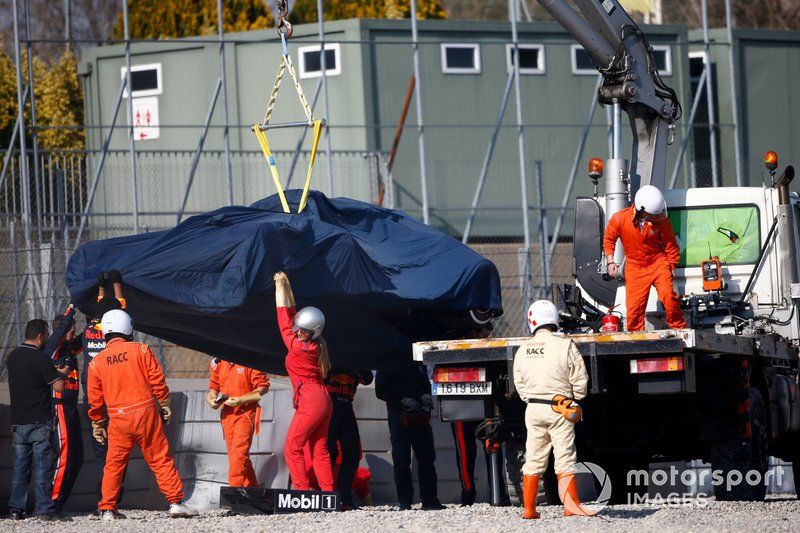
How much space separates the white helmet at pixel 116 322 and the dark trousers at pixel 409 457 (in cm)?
250

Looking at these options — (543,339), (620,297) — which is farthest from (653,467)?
(543,339)

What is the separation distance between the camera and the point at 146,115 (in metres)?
25.1

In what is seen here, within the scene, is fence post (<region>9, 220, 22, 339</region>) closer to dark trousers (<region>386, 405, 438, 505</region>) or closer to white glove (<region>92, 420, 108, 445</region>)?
white glove (<region>92, 420, 108, 445</region>)

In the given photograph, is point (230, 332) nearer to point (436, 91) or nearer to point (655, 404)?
point (655, 404)

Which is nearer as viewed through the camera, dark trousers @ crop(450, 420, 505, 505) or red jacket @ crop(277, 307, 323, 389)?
red jacket @ crop(277, 307, 323, 389)

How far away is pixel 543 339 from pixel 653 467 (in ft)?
17.1

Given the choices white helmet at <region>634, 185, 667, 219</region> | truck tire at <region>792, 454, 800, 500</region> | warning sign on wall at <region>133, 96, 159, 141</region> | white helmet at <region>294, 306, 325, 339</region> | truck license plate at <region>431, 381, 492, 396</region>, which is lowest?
truck tire at <region>792, 454, 800, 500</region>

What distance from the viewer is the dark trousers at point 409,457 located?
41.6 ft

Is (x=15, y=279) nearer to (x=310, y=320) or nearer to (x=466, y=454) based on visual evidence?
(x=310, y=320)

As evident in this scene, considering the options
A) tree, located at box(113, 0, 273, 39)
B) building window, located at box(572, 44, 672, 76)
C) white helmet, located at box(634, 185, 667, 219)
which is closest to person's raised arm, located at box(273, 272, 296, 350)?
white helmet, located at box(634, 185, 667, 219)

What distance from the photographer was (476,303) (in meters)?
13.3

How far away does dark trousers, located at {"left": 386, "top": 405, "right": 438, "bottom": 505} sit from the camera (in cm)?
1268

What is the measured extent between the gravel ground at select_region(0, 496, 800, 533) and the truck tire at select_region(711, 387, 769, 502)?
0.46 ft

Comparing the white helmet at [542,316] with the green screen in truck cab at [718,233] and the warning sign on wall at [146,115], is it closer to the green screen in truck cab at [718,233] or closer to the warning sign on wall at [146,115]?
the green screen in truck cab at [718,233]
